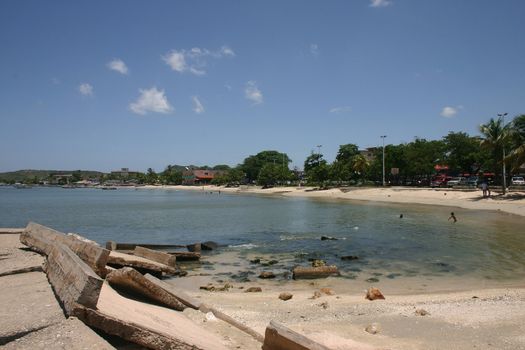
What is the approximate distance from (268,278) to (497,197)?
43145 mm

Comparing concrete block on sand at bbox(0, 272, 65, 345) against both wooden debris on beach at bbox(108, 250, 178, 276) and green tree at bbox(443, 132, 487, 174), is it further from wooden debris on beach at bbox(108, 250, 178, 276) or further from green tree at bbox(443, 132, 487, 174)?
green tree at bbox(443, 132, 487, 174)

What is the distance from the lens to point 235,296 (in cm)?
1310

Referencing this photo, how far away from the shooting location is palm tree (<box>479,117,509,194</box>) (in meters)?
50.4

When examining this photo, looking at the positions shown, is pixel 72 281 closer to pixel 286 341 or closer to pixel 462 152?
pixel 286 341

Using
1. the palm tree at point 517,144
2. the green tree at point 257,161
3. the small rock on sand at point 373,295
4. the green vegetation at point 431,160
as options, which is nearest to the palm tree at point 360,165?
the green vegetation at point 431,160

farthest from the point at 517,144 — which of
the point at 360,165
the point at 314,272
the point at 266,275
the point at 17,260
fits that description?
the point at 17,260

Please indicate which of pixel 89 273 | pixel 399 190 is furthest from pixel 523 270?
pixel 399 190

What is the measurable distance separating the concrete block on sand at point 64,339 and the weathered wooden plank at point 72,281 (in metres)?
0.29

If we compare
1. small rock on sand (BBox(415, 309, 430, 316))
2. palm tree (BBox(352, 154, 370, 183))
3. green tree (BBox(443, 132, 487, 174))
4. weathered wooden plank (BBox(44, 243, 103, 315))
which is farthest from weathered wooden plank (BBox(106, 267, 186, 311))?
palm tree (BBox(352, 154, 370, 183))

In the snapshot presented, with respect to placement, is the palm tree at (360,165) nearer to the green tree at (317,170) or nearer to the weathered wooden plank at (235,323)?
the green tree at (317,170)

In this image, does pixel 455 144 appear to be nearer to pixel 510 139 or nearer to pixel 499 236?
pixel 510 139

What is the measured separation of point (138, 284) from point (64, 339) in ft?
10.6

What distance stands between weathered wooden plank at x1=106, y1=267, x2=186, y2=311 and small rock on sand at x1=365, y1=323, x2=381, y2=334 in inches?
170

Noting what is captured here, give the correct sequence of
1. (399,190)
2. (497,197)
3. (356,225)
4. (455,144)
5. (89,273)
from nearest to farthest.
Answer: (89,273), (356,225), (497,197), (399,190), (455,144)
